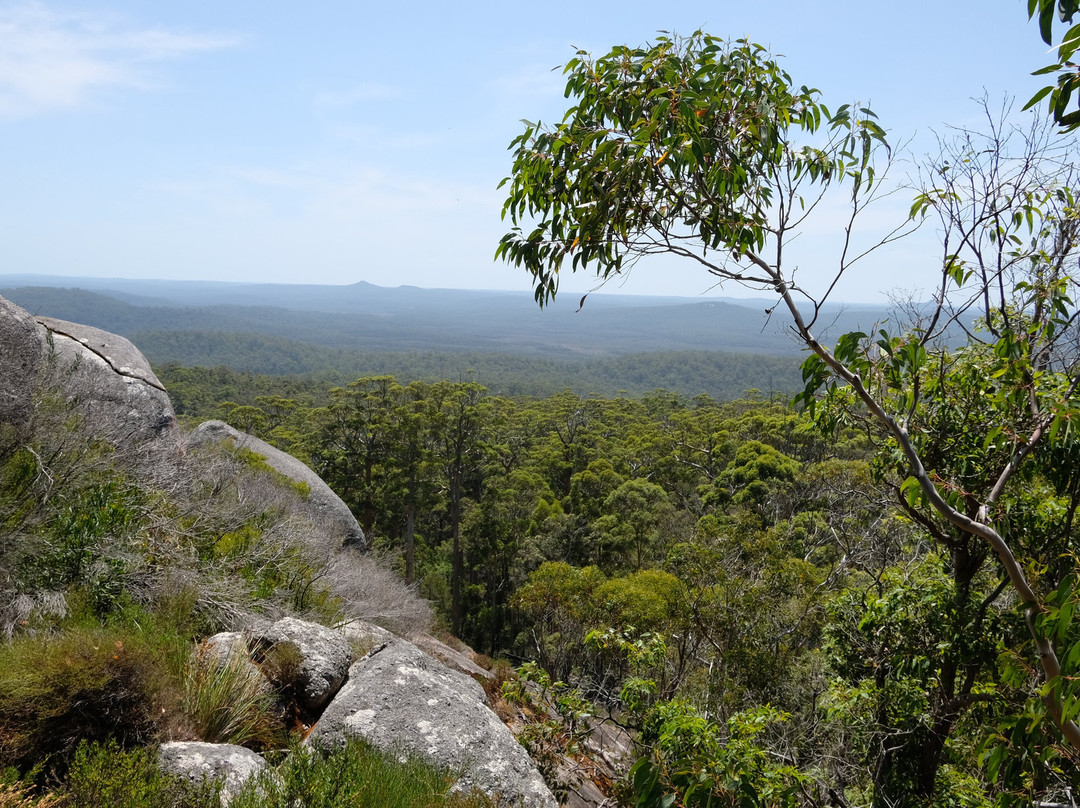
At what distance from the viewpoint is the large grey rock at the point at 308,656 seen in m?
5.48

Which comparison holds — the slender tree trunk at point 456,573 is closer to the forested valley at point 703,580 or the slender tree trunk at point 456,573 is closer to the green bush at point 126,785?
the forested valley at point 703,580

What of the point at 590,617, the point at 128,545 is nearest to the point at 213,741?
the point at 128,545

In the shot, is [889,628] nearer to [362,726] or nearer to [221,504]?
[362,726]

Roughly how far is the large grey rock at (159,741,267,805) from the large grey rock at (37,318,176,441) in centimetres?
578

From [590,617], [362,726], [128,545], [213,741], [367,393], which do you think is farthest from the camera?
[367,393]

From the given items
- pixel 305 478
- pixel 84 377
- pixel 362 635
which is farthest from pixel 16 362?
pixel 305 478

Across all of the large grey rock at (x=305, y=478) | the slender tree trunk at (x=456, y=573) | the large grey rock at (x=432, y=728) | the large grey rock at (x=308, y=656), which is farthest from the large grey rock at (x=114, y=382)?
the slender tree trunk at (x=456, y=573)

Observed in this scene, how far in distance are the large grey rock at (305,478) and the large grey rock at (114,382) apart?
3050 millimetres

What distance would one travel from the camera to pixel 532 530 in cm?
2520

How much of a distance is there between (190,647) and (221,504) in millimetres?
4629

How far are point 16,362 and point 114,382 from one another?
544 centimetres

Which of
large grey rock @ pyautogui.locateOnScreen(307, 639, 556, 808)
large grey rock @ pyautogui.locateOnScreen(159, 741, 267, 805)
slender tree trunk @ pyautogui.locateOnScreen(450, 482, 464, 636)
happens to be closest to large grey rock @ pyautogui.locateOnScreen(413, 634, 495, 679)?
large grey rock @ pyautogui.locateOnScreen(307, 639, 556, 808)

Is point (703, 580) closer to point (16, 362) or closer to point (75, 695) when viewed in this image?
point (75, 695)

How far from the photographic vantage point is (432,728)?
511cm
